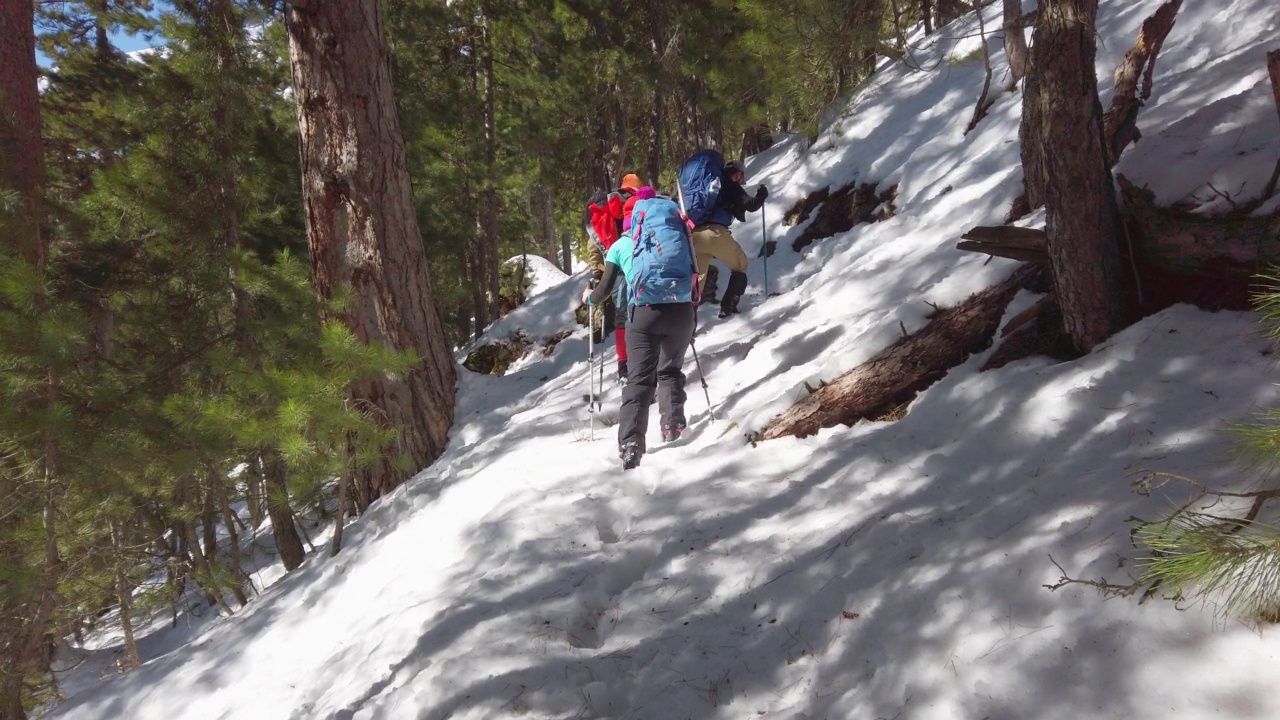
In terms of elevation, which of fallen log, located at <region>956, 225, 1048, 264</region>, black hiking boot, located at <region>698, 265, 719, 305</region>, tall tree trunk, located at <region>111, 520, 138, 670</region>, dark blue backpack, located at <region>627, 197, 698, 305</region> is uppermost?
dark blue backpack, located at <region>627, 197, 698, 305</region>

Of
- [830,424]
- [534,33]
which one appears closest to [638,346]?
[830,424]

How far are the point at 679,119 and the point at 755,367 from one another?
1110 cm

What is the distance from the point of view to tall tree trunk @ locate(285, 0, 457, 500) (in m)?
5.74

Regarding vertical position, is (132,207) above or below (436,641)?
above

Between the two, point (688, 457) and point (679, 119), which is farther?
point (679, 119)

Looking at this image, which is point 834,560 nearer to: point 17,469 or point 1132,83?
point 1132,83

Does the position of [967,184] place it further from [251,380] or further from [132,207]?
[132,207]

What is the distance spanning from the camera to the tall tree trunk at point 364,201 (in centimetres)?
574

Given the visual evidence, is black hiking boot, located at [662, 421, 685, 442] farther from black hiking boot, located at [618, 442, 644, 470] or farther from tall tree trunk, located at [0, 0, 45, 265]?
tall tree trunk, located at [0, 0, 45, 265]

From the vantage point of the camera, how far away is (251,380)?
15.2ft

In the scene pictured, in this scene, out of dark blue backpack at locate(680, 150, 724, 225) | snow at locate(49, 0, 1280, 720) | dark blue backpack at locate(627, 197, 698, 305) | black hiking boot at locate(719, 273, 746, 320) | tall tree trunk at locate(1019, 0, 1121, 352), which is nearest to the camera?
snow at locate(49, 0, 1280, 720)

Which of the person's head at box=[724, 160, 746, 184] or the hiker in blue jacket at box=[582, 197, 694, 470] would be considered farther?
the person's head at box=[724, 160, 746, 184]

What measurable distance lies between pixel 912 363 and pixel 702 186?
3.11m

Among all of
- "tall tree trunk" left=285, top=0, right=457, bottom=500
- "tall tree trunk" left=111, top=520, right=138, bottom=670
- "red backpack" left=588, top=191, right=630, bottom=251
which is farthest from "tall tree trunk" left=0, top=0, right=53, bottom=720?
"red backpack" left=588, top=191, right=630, bottom=251
